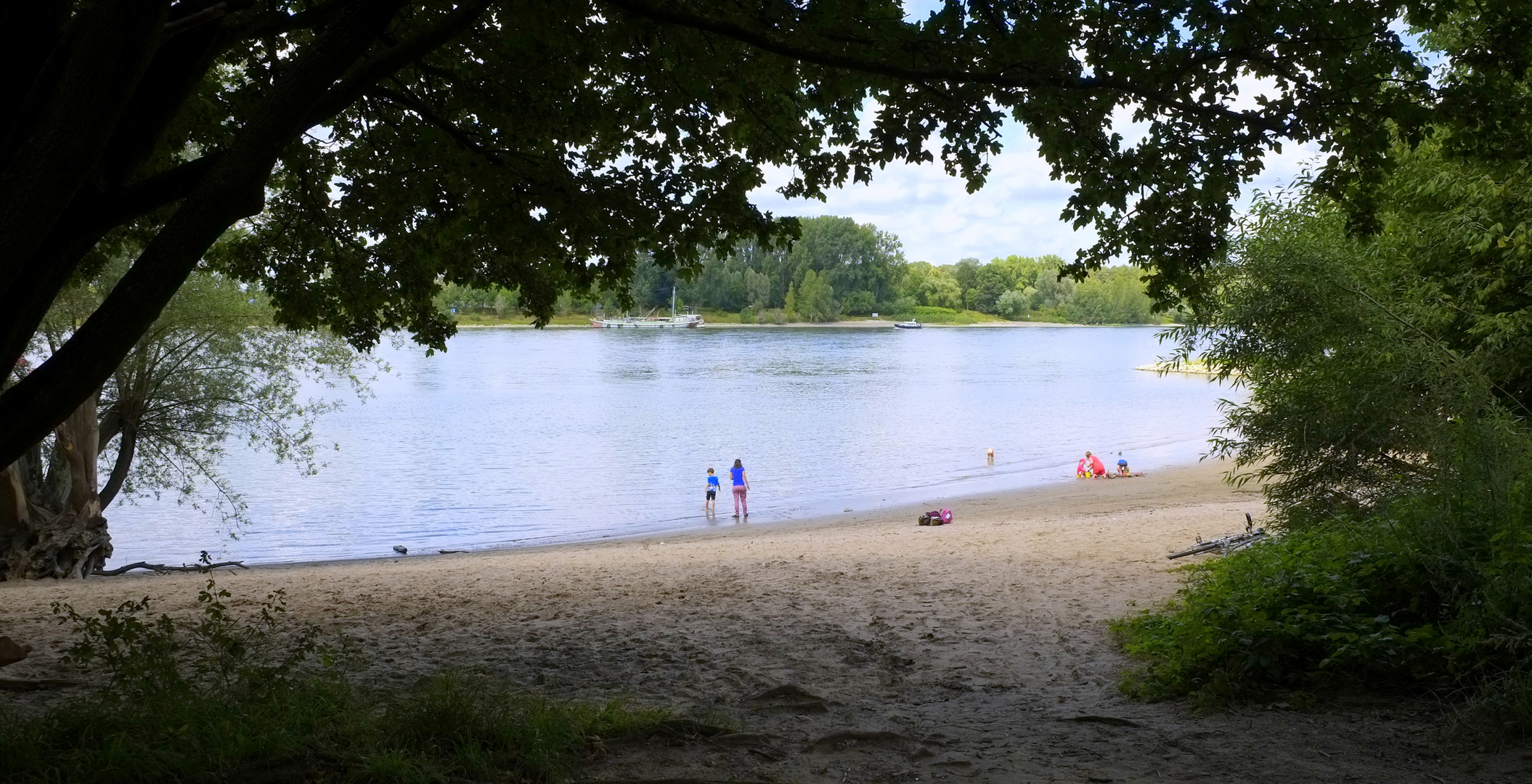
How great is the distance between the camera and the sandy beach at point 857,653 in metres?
4.82

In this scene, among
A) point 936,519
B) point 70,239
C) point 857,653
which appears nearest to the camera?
point 70,239

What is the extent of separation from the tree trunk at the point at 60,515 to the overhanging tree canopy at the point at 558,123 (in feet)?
20.6

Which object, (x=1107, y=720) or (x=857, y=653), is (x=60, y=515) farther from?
(x=1107, y=720)

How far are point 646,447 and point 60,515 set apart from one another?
22.7 metres

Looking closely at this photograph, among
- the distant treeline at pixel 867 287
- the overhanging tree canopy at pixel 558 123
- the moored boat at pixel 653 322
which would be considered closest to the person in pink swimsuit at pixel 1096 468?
the overhanging tree canopy at pixel 558 123

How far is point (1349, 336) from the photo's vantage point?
9258 millimetres

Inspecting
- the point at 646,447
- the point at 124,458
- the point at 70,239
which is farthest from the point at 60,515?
the point at 646,447

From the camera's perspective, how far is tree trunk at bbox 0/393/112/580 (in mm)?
14930

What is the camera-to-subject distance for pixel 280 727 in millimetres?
4406

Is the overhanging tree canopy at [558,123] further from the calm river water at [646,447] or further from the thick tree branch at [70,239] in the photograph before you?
the calm river water at [646,447]

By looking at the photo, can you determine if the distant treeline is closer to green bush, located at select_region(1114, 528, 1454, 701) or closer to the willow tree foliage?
the willow tree foliage

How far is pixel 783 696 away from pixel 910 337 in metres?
136

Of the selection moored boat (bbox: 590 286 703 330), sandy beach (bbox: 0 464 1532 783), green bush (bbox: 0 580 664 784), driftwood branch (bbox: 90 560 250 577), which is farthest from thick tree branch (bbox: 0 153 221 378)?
moored boat (bbox: 590 286 703 330)

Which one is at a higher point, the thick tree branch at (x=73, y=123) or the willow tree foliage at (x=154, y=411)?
the thick tree branch at (x=73, y=123)
